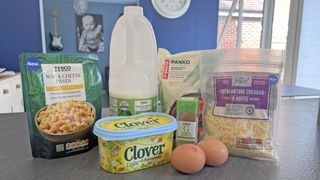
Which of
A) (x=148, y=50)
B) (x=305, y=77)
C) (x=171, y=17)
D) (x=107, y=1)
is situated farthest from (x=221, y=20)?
(x=148, y=50)

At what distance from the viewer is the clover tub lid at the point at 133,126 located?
0.48 metres

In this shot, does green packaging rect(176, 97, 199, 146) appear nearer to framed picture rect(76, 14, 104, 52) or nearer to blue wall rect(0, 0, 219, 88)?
blue wall rect(0, 0, 219, 88)

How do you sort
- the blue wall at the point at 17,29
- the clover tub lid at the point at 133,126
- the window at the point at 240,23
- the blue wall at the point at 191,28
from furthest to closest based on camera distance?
1. the window at the point at 240,23
2. the blue wall at the point at 191,28
3. the blue wall at the point at 17,29
4. the clover tub lid at the point at 133,126

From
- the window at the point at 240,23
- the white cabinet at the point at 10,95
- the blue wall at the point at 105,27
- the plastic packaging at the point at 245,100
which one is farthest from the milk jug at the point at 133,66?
the window at the point at 240,23

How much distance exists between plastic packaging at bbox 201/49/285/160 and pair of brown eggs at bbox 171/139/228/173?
5 cm

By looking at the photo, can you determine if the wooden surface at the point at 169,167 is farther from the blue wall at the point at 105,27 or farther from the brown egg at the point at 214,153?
the blue wall at the point at 105,27

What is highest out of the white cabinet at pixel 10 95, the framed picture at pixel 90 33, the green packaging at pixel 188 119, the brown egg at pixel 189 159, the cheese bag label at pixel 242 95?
the framed picture at pixel 90 33

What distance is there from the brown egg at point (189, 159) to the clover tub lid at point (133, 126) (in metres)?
0.05

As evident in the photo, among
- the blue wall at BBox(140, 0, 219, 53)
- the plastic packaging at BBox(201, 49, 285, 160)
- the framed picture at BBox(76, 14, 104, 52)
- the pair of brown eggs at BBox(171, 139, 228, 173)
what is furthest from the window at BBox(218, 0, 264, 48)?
the pair of brown eggs at BBox(171, 139, 228, 173)

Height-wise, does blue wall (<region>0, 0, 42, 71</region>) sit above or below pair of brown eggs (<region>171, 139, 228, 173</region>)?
above

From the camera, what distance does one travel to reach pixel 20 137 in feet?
2.27

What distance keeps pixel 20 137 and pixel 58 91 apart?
0.23 m

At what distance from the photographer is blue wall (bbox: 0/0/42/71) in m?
2.52

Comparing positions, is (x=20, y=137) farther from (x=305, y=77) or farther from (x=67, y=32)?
(x=305, y=77)
